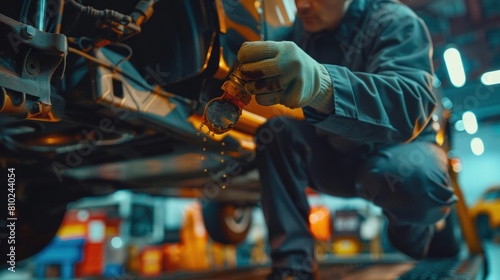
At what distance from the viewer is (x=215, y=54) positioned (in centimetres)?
107

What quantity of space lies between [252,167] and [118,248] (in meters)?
3.57

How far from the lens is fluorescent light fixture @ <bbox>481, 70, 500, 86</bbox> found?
18.6 feet

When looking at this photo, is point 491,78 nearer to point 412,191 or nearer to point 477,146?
point 477,146

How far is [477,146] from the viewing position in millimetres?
8211

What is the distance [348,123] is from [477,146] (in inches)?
339

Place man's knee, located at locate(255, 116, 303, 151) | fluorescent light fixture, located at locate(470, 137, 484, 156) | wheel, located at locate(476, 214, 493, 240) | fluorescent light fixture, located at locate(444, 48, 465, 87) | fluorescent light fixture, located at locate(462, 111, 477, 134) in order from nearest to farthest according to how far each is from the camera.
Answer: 1. man's knee, located at locate(255, 116, 303, 151)
2. fluorescent light fixture, located at locate(444, 48, 465, 87)
3. wheel, located at locate(476, 214, 493, 240)
4. fluorescent light fixture, located at locate(462, 111, 477, 134)
5. fluorescent light fixture, located at locate(470, 137, 484, 156)

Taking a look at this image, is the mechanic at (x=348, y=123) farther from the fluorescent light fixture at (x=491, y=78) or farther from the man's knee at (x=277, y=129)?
the fluorescent light fixture at (x=491, y=78)

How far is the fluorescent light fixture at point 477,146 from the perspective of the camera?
8125 mm

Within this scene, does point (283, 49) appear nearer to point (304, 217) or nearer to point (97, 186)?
point (304, 217)

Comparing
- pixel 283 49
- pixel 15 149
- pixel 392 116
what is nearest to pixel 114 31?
pixel 283 49

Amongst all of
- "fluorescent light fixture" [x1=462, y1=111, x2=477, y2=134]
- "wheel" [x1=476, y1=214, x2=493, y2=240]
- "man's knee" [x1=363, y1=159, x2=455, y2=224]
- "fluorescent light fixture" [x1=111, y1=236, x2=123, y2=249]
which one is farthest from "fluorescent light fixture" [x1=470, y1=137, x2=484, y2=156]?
"man's knee" [x1=363, y1=159, x2=455, y2=224]

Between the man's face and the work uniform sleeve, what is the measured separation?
9cm

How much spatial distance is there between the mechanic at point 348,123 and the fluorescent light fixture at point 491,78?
5.17m

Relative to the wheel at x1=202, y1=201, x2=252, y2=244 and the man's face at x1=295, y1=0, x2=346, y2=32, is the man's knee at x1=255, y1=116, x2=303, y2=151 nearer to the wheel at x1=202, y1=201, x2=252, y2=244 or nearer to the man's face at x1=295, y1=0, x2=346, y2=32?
the man's face at x1=295, y1=0, x2=346, y2=32
